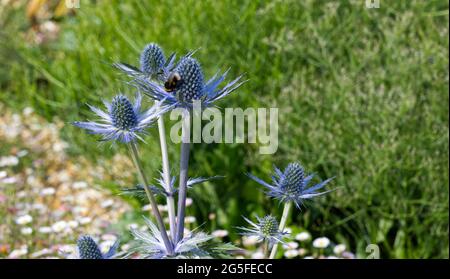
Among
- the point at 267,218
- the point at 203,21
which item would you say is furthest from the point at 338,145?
the point at 267,218

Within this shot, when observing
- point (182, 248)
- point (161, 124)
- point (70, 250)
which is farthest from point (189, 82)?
point (70, 250)

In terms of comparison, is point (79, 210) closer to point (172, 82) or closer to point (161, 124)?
point (161, 124)

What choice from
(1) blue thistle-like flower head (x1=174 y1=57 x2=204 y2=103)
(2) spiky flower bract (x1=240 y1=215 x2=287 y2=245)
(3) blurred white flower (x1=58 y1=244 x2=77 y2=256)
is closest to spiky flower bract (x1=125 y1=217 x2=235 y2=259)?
(2) spiky flower bract (x1=240 y1=215 x2=287 y2=245)

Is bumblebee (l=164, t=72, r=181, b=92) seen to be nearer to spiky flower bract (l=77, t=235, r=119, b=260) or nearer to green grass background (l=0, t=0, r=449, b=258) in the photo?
spiky flower bract (l=77, t=235, r=119, b=260)

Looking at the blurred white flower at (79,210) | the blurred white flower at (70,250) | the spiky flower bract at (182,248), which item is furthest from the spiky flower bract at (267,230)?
the blurred white flower at (79,210)
